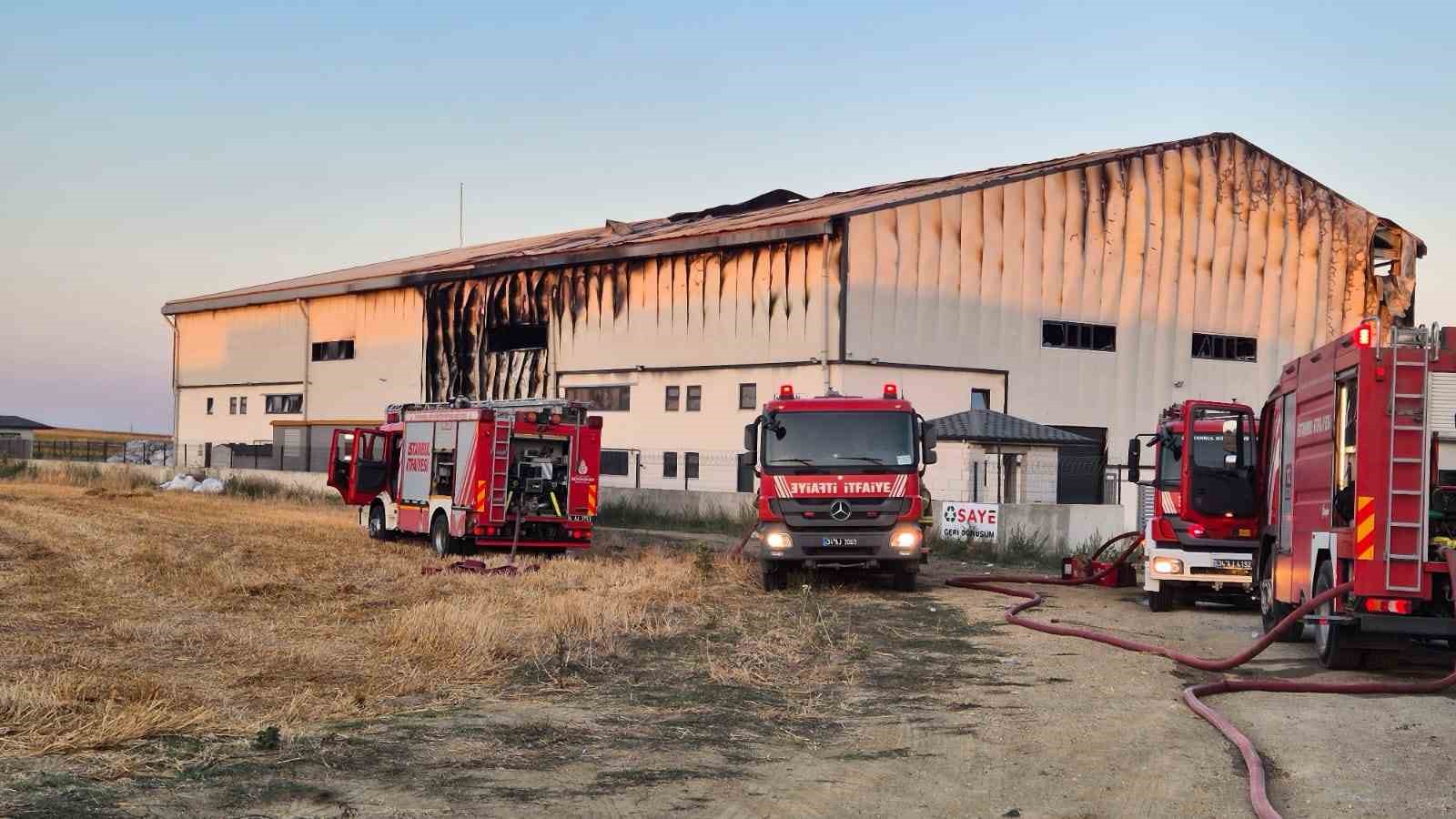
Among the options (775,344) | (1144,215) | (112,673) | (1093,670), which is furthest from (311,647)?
(1144,215)

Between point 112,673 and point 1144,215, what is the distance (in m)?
37.4

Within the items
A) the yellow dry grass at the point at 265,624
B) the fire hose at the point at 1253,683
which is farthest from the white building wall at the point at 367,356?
the fire hose at the point at 1253,683

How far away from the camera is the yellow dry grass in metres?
10.4

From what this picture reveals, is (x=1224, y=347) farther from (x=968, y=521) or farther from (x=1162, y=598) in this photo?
(x=1162, y=598)

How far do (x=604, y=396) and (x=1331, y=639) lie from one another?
34.7 metres

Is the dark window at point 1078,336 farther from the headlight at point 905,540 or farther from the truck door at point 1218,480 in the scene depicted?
the truck door at point 1218,480

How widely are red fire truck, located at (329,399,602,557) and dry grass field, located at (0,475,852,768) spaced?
93 centimetres

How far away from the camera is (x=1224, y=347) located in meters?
46.2

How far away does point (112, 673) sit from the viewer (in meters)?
12.0

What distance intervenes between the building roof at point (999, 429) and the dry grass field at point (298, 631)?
12.7 metres

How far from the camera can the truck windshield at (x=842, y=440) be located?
2088 centimetres

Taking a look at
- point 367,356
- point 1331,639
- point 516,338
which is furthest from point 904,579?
point 367,356

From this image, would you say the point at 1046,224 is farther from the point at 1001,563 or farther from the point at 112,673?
the point at 112,673

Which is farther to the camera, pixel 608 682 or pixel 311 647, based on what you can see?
pixel 311 647
